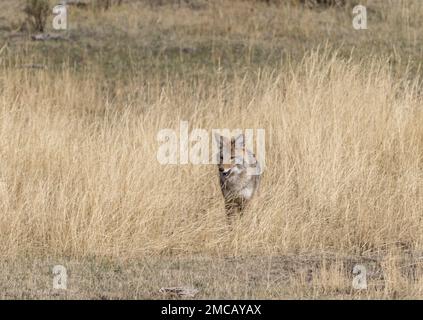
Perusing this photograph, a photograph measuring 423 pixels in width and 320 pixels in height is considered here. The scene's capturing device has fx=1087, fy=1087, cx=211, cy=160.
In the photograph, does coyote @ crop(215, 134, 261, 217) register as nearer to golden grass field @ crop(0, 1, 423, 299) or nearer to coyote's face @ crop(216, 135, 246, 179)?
coyote's face @ crop(216, 135, 246, 179)

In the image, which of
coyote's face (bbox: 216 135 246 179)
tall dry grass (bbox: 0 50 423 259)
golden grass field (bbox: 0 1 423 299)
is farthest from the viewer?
coyote's face (bbox: 216 135 246 179)

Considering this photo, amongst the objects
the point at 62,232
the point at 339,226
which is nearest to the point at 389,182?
the point at 339,226

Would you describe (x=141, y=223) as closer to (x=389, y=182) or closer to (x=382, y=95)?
(x=389, y=182)

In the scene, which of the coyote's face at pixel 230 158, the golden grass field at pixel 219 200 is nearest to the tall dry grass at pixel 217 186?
the golden grass field at pixel 219 200

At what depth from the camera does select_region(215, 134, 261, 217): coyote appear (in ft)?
29.4

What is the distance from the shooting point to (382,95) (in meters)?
11.5

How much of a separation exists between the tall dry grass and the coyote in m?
0.17

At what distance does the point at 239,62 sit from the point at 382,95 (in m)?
5.26

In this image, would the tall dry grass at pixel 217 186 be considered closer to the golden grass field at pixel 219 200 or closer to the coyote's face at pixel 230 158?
the golden grass field at pixel 219 200

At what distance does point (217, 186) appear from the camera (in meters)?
9.93

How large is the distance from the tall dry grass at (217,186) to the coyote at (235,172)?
0.17 meters

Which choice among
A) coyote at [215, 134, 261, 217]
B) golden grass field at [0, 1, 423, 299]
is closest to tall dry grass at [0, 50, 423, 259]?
golden grass field at [0, 1, 423, 299]

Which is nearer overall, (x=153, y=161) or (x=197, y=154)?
(x=153, y=161)

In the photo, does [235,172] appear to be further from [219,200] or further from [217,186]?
[217,186]
